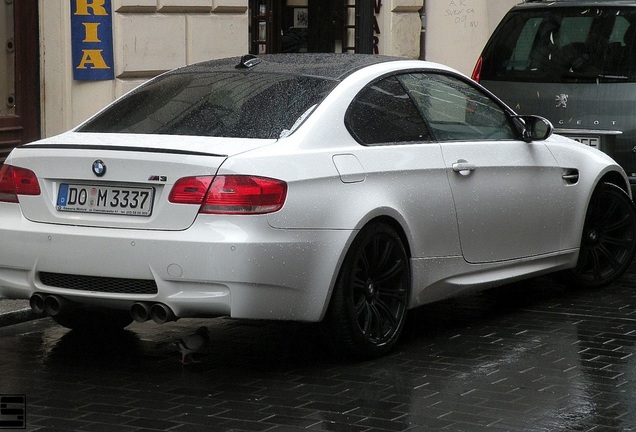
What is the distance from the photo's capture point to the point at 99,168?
672 cm

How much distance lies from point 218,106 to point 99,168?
777 mm

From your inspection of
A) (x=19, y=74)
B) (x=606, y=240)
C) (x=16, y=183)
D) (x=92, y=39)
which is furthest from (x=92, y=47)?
(x=16, y=183)

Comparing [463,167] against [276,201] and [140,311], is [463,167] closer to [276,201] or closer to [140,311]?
[276,201]

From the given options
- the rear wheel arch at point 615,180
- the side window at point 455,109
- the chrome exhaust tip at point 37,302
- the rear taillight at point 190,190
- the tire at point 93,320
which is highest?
the side window at point 455,109

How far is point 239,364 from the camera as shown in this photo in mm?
→ 7113

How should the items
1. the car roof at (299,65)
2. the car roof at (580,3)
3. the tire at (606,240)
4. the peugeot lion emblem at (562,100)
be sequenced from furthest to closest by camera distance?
the car roof at (580,3) → the peugeot lion emblem at (562,100) → the tire at (606,240) → the car roof at (299,65)

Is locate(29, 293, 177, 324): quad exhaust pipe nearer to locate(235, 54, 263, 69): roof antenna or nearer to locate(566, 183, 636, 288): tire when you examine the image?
locate(235, 54, 263, 69): roof antenna

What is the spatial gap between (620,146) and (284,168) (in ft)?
17.3

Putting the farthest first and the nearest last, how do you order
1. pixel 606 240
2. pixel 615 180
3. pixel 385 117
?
pixel 615 180, pixel 606 240, pixel 385 117

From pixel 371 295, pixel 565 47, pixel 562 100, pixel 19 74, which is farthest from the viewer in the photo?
pixel 19 74

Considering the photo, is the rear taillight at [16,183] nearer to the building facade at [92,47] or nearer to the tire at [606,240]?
the tire at [606,240]

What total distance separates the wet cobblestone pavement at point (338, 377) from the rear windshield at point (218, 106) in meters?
1.13

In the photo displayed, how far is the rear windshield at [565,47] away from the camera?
38.0 feet

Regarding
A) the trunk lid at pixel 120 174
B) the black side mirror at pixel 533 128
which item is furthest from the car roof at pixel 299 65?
the black side mirror at pixel 533 128
